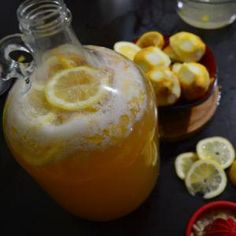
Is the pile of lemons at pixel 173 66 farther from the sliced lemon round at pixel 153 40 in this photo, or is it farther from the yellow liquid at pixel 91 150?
the yellow liquid at pixel 91 150

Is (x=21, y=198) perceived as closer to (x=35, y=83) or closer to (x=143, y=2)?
(x=35, y=83)

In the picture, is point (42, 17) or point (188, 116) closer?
point (42, 17)

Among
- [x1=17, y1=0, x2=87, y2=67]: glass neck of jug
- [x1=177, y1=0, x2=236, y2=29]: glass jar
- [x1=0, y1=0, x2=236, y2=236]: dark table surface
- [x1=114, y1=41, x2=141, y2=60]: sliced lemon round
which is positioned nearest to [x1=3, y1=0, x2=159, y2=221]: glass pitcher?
[x1=17, y1=0, x2=87, y2=67]: glass neck of jug

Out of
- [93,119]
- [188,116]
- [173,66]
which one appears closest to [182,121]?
[188,116]

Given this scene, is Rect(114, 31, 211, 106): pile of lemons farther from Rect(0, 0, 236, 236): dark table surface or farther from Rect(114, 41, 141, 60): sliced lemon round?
Rect(0, 0, 236, 236): dark table surface

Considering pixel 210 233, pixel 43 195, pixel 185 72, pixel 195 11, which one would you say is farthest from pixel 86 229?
pixel 195 11

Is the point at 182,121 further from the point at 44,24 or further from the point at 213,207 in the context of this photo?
the point at 44,24
